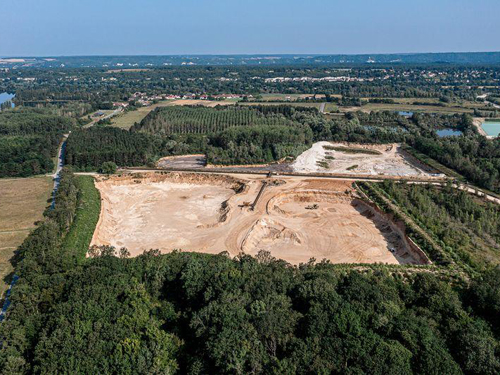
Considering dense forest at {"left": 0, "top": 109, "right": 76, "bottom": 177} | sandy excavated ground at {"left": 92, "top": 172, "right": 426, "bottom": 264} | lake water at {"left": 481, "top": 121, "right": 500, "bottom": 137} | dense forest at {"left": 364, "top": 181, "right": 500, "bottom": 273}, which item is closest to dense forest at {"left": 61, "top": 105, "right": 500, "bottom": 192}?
lake water at {"left": 481, "top": 121, "right": 500, "bottom": 137}

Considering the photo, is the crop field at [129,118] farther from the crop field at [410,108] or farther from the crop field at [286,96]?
the crop field at [410,108]

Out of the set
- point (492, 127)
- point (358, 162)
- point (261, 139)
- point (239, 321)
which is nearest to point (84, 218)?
point (239, 321)

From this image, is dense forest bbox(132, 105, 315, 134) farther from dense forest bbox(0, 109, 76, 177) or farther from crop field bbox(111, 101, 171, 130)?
dense forest bbox(0, 109, 76, 177)

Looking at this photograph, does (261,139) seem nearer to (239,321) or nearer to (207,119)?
(207,119)

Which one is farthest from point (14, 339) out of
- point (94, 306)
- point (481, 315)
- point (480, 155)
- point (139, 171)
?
point (480, 155)

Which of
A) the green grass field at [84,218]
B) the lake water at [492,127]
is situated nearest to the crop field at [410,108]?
the lake water at [492,127]
